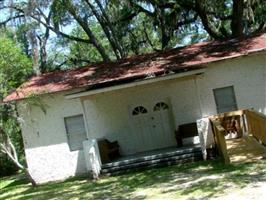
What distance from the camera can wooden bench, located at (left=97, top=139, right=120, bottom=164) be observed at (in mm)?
16578

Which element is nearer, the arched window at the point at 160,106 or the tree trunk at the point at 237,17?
the arched window at the point at 160,106

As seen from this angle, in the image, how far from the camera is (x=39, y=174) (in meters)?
17.7

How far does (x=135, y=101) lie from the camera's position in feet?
60.6

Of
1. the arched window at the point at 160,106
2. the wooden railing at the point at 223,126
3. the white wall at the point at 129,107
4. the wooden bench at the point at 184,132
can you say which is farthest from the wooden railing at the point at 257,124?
the arched window at the point at 160,106

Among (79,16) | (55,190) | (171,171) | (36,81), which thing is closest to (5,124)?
(55,190)

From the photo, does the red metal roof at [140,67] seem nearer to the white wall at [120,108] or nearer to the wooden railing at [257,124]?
the white wall at [120,108]

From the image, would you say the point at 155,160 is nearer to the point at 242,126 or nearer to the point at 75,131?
the point at 242,126

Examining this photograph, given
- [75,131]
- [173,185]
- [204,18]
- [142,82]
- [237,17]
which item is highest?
[204,18]

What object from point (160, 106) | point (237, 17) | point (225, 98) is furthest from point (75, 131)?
point (237, 17)

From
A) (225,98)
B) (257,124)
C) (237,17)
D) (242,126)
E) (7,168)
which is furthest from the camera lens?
A: (7,168)

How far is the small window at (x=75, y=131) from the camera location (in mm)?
17672

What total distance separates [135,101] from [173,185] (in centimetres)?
715

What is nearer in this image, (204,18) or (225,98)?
(225,98)

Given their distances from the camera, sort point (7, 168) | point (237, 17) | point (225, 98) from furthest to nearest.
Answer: point (7, 168) < point (237, 17) < point (225, 98)
